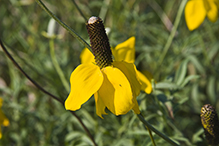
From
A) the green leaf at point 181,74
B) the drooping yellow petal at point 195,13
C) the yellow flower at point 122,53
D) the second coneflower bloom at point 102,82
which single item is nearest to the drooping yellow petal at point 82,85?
the second coneflower bloom at point 102,82

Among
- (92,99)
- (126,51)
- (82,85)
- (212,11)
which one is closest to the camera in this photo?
(82,85)

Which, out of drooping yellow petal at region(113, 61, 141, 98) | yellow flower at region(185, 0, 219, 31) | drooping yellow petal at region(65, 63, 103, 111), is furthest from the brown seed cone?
yellow flower at region(185, 0, 219, 31)

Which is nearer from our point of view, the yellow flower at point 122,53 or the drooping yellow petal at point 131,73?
the drooping yellow petal at point 131,73

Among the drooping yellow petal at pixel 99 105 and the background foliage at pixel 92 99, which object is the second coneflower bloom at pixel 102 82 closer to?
the drooping yellow petal at pixel 99 105

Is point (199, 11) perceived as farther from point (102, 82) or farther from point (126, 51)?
point (102, 82)

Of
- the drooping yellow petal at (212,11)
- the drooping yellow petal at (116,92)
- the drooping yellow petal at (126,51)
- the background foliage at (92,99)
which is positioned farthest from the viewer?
the background foliage at (92,99)

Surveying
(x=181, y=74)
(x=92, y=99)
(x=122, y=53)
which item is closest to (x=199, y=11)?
(x=181, y=74)

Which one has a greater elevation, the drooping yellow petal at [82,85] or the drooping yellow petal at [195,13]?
the drooping yellow petal at [82,85]
